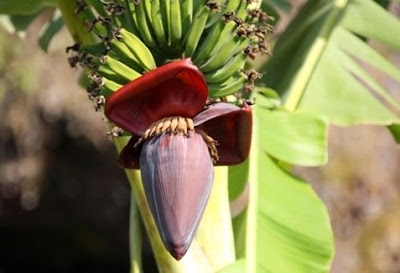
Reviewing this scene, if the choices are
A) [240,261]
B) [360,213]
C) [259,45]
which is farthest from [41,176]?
[259,45]

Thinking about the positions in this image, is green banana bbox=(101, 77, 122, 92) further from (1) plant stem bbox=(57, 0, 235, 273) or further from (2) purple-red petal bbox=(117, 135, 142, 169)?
(1) plant stem bbox=(57, 0, 235, 273)

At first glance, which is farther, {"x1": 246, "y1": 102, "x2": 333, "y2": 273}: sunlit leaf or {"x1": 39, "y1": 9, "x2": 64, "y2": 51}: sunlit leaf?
{"x1": 39, "y1": 9, "x2": 64, "y2": 51}: sunlit leaf

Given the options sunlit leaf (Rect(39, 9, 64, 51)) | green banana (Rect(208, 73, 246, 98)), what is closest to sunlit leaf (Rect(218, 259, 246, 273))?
green banana (Rect(208, 73, 246, 98))

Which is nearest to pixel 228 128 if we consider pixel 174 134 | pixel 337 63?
pixel 174 134

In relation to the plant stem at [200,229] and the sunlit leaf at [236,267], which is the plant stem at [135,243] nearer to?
the plant stem at [200,229]

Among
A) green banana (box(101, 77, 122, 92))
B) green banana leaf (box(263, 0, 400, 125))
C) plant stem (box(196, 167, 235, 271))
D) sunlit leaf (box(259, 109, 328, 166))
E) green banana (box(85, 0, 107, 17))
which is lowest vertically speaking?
plant stem (box(196, 167, 235, 271))

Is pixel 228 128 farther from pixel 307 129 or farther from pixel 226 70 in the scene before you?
pixel 307 129

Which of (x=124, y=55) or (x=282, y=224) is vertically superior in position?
(x=124, y=55)
